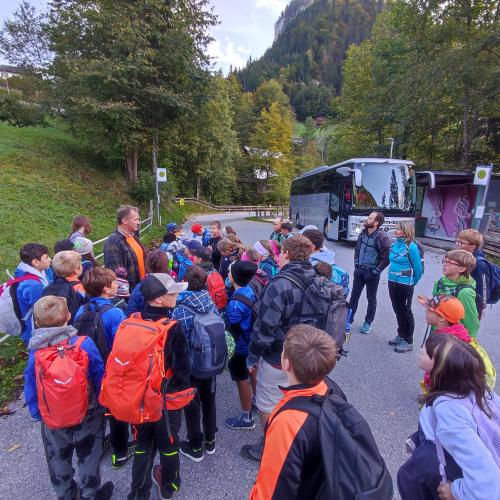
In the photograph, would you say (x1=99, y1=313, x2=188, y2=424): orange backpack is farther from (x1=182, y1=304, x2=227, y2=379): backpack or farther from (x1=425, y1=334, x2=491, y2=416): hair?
(x1=425, y1=334, x2=491, y2=416): hair

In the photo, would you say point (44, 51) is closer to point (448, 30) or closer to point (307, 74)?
point (448, 30)

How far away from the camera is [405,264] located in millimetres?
4715

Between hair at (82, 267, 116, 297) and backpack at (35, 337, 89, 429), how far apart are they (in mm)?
572

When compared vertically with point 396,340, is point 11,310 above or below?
above

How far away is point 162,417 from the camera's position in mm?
2322

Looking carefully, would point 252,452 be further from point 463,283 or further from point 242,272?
point 463,283

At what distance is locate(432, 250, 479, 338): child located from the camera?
123 inches

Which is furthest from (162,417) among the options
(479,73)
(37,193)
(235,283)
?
(479,73)

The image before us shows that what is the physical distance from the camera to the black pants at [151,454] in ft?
7.64

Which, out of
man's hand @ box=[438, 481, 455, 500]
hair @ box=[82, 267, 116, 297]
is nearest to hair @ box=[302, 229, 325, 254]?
hair @ box=[82, 267, 116, 297]

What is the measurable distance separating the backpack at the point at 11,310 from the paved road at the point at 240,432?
103 centimetres

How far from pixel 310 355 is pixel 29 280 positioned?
3.08 m

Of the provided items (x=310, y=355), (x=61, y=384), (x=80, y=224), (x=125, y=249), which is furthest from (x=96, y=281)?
(x=80, y=224)

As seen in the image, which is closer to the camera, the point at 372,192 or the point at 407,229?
the point at 407,229
